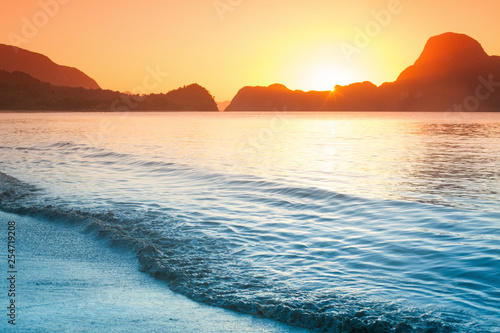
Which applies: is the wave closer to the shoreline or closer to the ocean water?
the ocean water

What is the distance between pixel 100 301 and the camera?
5.80 metres

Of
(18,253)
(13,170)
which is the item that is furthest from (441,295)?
(13,170)

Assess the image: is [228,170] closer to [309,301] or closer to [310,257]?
[310,257]

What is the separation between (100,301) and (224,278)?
1988 mm

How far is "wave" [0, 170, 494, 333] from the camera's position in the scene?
5.48 meters

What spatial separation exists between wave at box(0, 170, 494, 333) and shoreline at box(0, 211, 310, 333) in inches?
10.6

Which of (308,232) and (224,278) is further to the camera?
(308,232)

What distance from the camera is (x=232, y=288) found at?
259 inches

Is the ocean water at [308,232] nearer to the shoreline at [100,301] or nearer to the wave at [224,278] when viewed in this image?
the wave at [224,278]

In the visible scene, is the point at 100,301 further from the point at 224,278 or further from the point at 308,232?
the point at 308,232

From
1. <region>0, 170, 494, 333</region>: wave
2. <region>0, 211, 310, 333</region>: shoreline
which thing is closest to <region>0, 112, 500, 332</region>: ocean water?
<region>0, 170, 494, 333</region>: wave

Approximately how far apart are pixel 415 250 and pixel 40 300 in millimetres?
6602

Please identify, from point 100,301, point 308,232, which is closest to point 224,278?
point 100,301

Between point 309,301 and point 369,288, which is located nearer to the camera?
point 309,301
